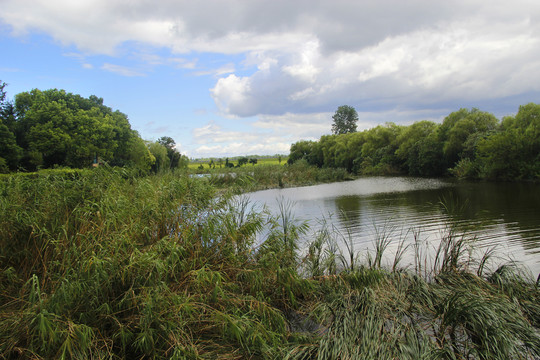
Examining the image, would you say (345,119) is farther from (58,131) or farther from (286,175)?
(58,131)

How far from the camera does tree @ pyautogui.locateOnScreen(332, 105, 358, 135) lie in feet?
289

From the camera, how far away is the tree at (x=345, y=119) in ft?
289

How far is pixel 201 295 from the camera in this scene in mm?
4238

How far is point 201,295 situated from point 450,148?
40.9 meters

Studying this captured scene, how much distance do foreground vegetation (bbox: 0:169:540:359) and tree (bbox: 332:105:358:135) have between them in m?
84.7

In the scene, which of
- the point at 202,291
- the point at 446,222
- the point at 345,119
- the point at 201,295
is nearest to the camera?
the point at 201,295

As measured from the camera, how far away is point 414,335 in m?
4.25

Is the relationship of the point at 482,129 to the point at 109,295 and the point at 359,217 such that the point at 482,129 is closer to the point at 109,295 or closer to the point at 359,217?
the point at 359,217

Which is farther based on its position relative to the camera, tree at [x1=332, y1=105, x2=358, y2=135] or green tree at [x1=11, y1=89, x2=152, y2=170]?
tree at [x1=332, y1=105, x2=358, y2=135]

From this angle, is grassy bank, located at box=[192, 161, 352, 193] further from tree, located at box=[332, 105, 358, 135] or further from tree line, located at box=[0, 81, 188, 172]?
tree, located at box=[332, 105, 358, 135]

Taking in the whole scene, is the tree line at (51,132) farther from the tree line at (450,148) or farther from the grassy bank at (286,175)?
the tree line at (450,148)


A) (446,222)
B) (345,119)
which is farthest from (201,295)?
(345,119)

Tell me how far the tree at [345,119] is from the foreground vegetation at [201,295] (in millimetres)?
84662

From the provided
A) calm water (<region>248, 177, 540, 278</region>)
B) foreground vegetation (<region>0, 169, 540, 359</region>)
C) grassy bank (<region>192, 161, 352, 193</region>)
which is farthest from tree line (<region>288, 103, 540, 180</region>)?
foreground vegetation (<region>0, 169, 540, 359</region>)
